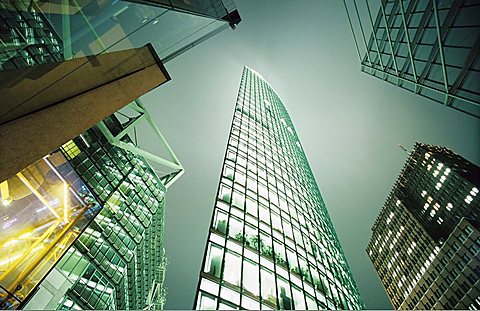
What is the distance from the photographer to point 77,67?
294 inches

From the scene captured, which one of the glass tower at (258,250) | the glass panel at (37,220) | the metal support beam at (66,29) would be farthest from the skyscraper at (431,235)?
the metal support beam at (66,29)

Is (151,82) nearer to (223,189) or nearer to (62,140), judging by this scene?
(62,140)

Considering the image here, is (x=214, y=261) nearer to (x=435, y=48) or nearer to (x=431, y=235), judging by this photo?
(x=435, y=48)

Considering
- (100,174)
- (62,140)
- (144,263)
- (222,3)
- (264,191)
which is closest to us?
(62,140)

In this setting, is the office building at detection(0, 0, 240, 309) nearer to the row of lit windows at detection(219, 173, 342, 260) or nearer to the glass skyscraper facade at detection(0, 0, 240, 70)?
the glass skyscraper facade at detection(0, 0, 240, 70)

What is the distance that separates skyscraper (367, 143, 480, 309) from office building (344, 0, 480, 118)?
59.6 metres

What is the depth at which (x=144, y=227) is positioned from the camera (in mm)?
41969

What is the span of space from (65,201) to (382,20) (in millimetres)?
30486

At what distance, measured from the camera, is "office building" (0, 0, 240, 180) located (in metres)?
6.15

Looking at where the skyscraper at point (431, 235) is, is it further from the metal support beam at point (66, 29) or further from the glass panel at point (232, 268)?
the metal support beam at point (66, 29)

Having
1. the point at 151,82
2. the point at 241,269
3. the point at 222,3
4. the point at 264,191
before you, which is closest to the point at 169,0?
the point at 151,82

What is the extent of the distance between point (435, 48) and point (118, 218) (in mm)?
38217

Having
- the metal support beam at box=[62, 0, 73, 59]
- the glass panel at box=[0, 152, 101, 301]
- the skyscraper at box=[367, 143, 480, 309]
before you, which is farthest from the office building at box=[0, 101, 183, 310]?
the skyscraper at box=[367, 143, 480, 309]

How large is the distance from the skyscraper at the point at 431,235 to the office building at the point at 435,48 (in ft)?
195
